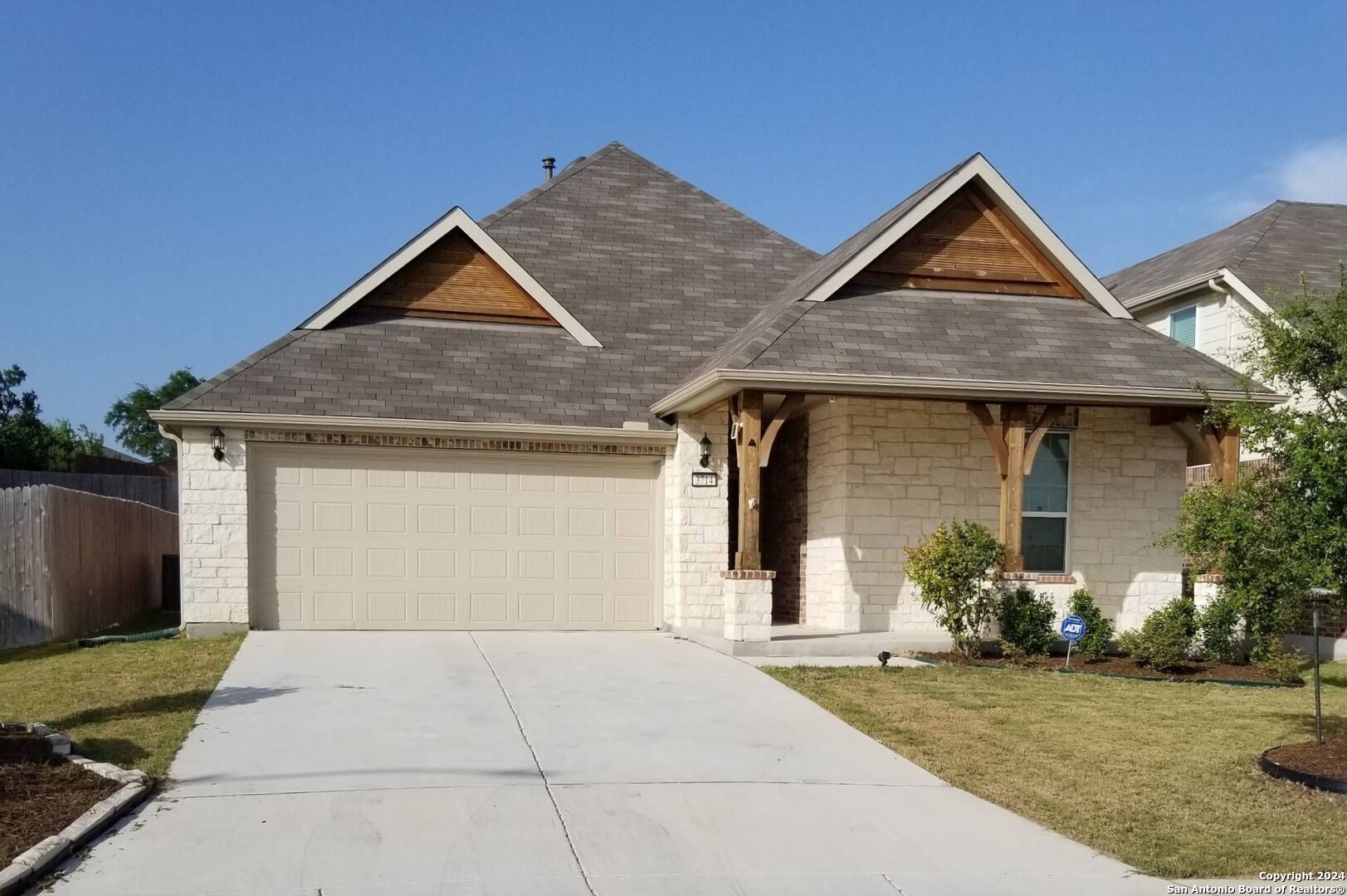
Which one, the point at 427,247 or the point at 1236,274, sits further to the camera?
the point at 1236,274

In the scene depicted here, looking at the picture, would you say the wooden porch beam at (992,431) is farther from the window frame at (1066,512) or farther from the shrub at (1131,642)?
the shrub at (1131,642)

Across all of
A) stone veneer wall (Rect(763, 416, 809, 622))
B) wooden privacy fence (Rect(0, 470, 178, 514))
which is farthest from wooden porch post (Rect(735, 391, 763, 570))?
wooden privacy fence (Rect(0, 470, 178, 514))

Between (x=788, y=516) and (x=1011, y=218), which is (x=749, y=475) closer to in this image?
(x=788, y=516)

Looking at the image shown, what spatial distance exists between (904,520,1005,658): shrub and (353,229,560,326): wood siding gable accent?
6392 mm

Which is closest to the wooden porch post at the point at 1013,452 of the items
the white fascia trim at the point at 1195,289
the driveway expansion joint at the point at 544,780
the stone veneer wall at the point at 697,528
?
the stone veneer wall at the point at 697,528

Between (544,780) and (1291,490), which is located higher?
(1291,490)

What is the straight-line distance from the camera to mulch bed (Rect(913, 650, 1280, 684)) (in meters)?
13.1

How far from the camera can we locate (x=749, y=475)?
44.7 ft

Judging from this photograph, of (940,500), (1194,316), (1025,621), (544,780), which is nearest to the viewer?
(544,780)

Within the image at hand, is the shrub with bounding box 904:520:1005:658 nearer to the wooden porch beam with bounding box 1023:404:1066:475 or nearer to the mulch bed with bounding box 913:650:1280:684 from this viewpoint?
the mulch bed with bounding box 913:650:1280:684

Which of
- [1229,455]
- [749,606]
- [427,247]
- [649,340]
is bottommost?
[749,606]

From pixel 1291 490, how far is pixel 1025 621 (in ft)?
18.3

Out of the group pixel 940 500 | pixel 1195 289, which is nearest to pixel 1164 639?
pixel 940 500

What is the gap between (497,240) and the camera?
18922 millimetres
